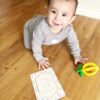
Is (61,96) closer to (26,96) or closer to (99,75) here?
(26,96)

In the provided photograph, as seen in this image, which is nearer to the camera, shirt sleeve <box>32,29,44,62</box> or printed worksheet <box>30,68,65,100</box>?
printed worksheet <box>30,68,65,100</box>

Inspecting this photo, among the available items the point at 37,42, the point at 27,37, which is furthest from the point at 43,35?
the point at 27,37

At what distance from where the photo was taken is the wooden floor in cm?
92

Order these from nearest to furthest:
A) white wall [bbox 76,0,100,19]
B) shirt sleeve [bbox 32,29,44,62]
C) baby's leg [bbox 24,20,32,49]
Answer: shirt sleeve [bbox 32,29,44,62], baby's leg [bbox 24,20,32,49], white wall [bbox 76,0,100,19]

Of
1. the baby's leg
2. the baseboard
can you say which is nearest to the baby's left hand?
the baby's leg

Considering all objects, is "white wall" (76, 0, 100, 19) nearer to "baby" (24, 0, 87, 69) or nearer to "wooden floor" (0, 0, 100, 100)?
"wooden floor" (0, 0, 100, 100)

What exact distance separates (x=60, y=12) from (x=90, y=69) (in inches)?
14.6

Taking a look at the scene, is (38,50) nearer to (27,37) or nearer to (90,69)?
(27,37)

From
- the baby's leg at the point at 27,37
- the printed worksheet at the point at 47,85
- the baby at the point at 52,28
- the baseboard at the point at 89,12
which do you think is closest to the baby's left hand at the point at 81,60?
the baby at the point at 52,28

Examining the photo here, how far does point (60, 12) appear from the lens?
2.94ft

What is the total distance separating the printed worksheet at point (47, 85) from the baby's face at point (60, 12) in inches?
10.6

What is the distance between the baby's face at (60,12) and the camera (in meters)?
0.88

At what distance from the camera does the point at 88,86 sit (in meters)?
0.96

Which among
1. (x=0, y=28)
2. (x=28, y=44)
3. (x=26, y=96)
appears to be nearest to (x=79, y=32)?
(x=28, y=44)
